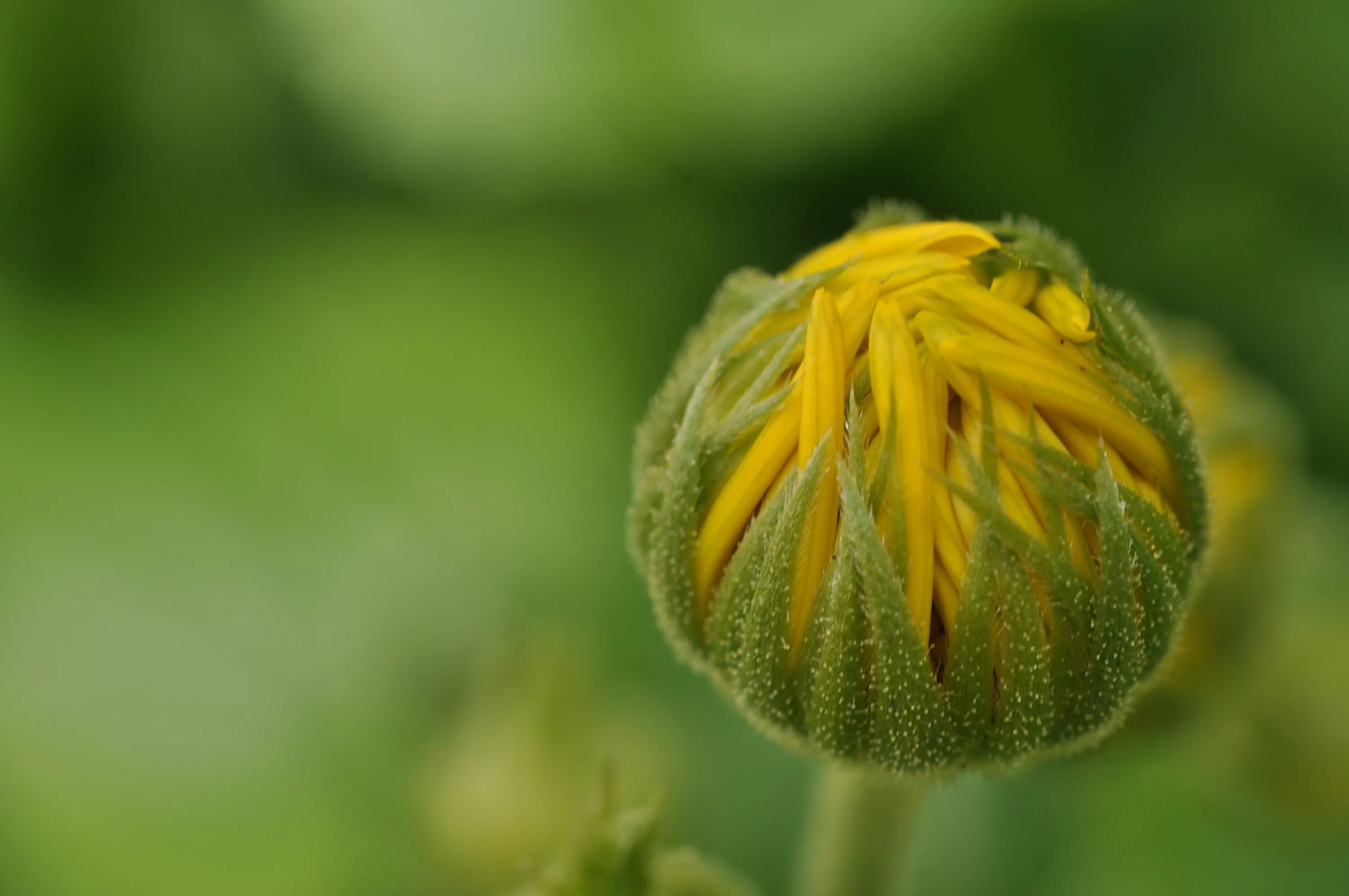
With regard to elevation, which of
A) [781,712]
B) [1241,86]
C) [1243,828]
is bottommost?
[1243,828]

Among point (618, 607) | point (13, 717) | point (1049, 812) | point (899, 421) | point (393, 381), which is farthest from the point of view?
point (393, 381)

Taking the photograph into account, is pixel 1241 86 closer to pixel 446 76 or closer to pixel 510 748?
pixel 446 76

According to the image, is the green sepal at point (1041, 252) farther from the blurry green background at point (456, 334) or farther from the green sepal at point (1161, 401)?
the blurry green background at point (456, 334)

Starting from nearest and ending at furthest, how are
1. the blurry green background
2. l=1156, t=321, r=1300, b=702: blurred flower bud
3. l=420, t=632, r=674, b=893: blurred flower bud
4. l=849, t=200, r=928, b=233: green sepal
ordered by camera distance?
l=849, t=200, r=928, b=233: green sepal, l=1156, t=321, r=1300, b=702: blurred flower bud, l=420, t=632, r=674, b=893: blurred flower bud, the blurry green background

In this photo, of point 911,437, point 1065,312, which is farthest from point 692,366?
point 1065,312

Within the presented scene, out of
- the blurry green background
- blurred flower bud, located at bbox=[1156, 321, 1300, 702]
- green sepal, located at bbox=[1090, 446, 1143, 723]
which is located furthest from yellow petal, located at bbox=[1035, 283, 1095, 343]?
the blurry green background

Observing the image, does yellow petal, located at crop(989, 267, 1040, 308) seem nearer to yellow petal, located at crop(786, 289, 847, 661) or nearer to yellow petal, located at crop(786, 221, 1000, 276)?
yellow petal, located at crop(786, 221, 1000, 276)

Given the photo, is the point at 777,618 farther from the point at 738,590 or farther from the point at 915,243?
the point at 915,243

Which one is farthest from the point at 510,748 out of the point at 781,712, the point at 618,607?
the point at 781,712
